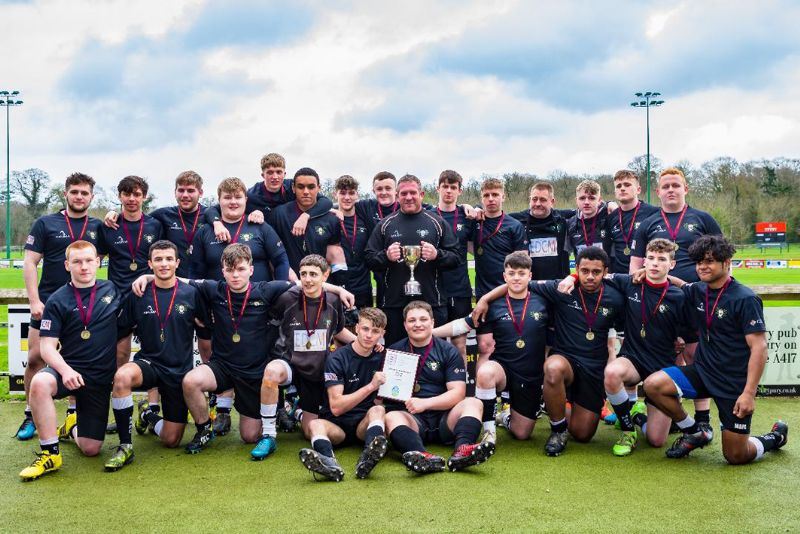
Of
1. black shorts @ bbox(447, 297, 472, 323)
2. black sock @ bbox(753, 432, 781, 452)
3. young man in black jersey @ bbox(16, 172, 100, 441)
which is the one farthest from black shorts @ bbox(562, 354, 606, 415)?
young man in black jersey @ bbox(16, 172, 100, 441)

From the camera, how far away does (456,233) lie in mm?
6207

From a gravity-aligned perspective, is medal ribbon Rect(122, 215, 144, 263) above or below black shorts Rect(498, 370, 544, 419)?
above

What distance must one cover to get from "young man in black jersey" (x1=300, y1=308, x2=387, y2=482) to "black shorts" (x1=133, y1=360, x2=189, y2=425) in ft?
3.55

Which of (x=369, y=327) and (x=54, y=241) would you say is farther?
(x=54, y=241)

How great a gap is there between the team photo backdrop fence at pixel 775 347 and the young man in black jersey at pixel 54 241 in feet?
3.97

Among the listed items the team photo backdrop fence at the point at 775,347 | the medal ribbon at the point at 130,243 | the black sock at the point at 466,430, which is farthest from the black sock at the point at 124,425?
the team photo backdrop fence at the point at 775,347

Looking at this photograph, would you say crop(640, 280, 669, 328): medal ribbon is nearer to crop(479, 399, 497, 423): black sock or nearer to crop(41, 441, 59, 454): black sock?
crop(479, 399, 497, 423): black sock

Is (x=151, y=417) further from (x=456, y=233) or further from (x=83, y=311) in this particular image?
(x=456, y=233)

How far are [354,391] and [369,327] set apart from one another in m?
0.48

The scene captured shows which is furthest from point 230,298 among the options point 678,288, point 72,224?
point 678,288

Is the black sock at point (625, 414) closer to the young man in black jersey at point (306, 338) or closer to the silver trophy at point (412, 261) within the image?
the silver trophy at point (412, 261)

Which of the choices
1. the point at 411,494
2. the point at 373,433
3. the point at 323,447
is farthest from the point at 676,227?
the point at 323,447

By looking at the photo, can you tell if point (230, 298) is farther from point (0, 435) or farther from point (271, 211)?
point (0, 435)

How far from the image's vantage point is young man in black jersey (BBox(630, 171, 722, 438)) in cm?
566
